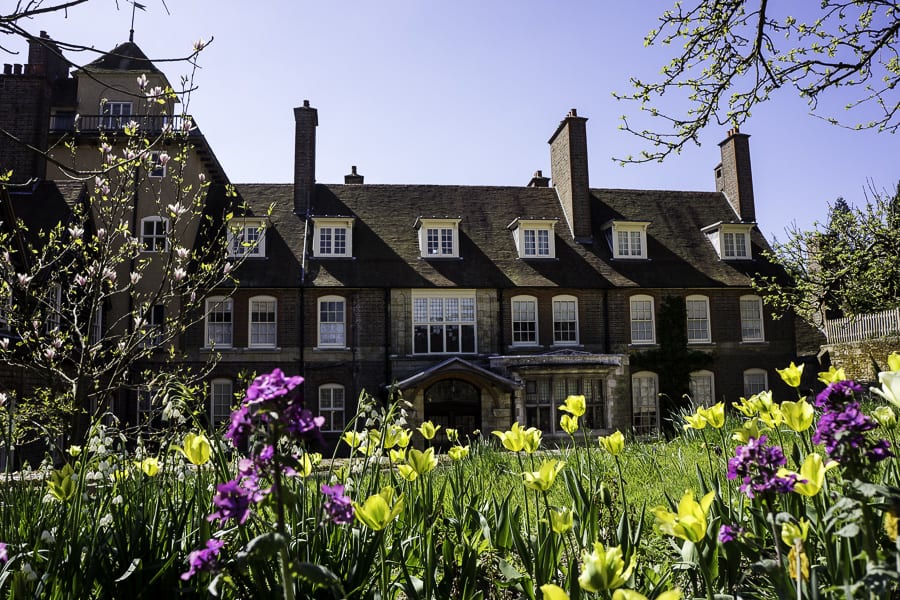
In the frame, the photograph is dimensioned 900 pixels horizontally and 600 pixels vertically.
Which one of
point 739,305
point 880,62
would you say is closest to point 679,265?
point 739,305

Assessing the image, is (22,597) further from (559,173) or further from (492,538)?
(559,173)

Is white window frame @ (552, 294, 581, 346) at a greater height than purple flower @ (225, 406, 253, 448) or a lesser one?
greater

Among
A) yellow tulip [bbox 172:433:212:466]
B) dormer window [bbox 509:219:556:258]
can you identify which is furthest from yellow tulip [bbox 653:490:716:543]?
dormer window [bbox 509:219:556:258]

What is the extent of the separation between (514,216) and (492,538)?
79.7ft

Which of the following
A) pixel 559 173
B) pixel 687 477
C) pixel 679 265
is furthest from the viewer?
pixel 559 173

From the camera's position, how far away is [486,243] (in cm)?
2612

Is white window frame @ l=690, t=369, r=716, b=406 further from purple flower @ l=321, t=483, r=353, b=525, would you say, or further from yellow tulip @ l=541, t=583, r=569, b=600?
yellow tulip @ l=541, t=583, r=569, b=600

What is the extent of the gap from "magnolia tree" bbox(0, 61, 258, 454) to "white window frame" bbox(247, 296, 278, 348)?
1.21 m

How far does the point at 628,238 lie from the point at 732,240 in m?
4.48

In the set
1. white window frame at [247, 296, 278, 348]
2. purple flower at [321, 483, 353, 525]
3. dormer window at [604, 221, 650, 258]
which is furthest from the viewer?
dormer window at [604, 221, 650, 258]

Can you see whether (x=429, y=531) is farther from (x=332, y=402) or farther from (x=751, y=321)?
(x=751, y=321)

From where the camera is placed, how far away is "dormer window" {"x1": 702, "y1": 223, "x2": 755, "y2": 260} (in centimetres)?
2717

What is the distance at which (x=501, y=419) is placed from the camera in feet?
75.1

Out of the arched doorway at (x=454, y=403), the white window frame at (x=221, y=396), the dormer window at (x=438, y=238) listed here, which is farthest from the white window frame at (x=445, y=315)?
the white window frame at (x=221, y=396)
